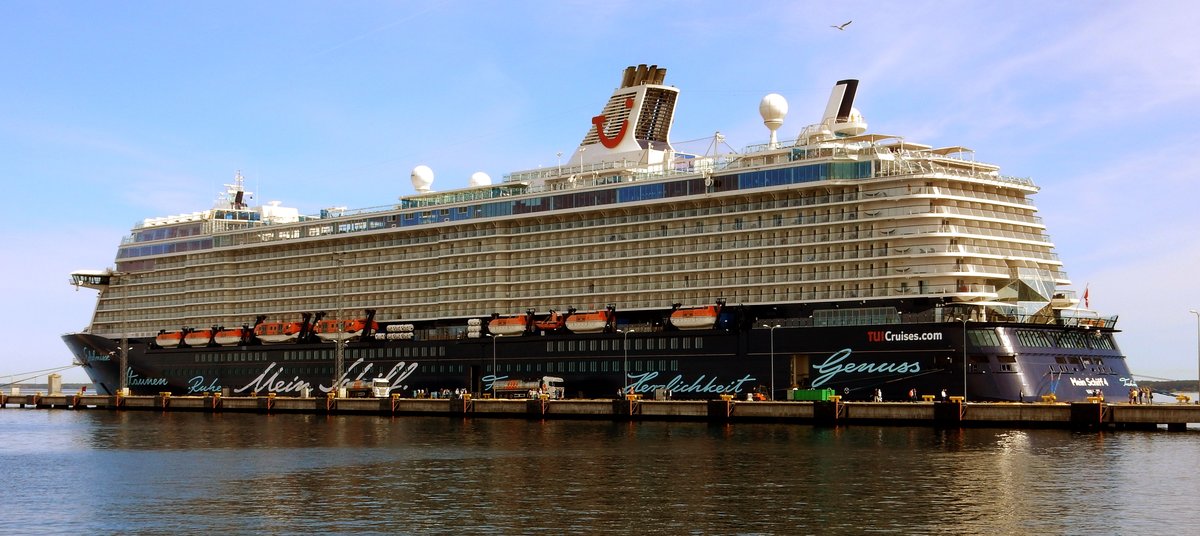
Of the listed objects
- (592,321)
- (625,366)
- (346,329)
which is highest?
(592,321)

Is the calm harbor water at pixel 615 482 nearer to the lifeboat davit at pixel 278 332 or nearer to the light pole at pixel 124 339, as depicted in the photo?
the lifeboat davit at pixel 278 332

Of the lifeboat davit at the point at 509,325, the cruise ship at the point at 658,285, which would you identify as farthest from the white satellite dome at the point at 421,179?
the lifeboat davit at the point at 509,325

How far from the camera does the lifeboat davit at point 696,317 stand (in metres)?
83.9

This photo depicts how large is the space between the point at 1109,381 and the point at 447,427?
123 feet

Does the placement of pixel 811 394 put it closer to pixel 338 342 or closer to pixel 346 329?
pixel 338 342

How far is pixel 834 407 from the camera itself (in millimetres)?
75500

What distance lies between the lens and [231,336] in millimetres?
112062

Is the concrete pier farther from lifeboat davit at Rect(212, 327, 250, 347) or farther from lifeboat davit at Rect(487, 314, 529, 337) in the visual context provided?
lifeboat davit at Rect(212, 327, 250, 347)

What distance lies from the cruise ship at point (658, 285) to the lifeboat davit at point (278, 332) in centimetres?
25

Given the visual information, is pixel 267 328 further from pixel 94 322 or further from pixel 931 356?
pixel 931 356

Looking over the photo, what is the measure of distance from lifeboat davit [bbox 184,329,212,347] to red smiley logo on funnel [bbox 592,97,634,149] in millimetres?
38677

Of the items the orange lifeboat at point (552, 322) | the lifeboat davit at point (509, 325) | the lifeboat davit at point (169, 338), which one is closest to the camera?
the orange lifeboat at point (552, 322)

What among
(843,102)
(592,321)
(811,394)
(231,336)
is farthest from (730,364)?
(231,336)

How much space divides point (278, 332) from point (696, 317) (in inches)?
1548
